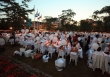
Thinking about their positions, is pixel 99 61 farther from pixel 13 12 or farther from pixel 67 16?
pixel 67 16

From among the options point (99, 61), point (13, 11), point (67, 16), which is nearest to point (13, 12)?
point (13, 11)

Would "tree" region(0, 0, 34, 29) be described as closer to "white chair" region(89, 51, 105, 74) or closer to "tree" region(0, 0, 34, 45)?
"tree" region(0, 0, 34, 45)

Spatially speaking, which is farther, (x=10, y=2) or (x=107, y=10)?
(x=107, y=10)

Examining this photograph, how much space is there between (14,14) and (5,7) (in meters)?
1.52

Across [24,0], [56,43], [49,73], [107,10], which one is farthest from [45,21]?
[49,73]

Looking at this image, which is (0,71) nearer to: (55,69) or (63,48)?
(55,69)

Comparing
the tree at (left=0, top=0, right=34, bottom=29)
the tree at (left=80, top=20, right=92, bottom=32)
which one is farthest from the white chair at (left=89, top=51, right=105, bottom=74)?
the tree at (left=80, top=20, right=92, bottom=32)

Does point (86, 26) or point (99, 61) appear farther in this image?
point (86, 26)

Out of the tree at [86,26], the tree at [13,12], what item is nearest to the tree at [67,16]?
the tree at [86,26]

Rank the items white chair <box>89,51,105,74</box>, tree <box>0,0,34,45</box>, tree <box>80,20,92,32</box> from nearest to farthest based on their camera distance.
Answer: white chair <box>89,51,105,74</box> → tree <box>0,0,34,45</box> → tree <box>80,20,92,32</box>

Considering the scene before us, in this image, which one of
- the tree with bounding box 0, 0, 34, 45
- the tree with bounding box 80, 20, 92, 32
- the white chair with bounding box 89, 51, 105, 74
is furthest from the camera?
the tree with bounding box 80, 20, 92, 32

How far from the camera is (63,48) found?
25.3 ft

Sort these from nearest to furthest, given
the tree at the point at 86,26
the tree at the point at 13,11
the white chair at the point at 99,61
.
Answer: the white chair at the point at 99,61 → the tree at the point at 13,11 → the tree at the point at 86,26

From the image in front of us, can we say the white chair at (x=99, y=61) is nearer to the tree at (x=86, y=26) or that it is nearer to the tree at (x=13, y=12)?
the tree at (x=13, y=12)
